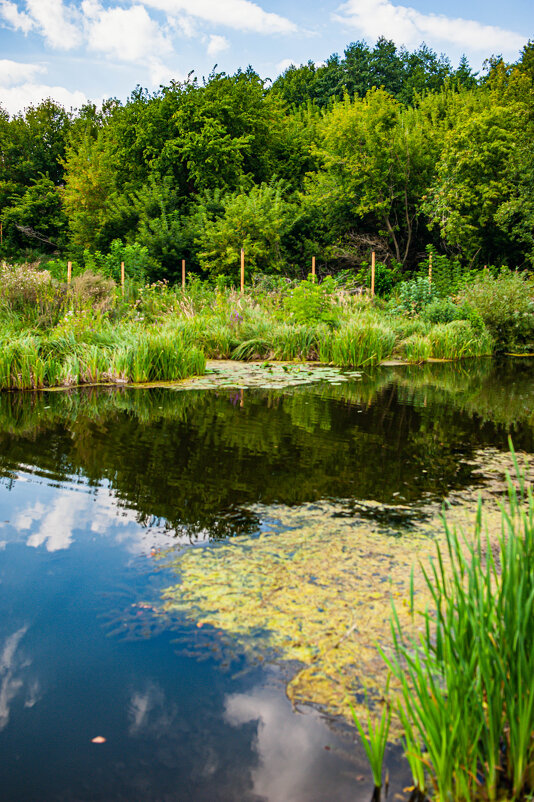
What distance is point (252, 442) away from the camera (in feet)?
17.6

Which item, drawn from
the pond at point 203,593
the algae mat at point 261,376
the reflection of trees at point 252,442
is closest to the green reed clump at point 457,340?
the algae mat at point 261,376

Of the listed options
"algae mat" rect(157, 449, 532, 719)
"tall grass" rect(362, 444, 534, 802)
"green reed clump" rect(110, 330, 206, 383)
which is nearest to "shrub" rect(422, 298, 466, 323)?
"green reed clump" rect(110, 330, 206, 383)

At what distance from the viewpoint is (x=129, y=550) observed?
3072 millimetres

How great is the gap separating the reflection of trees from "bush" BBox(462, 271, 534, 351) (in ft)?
21.1

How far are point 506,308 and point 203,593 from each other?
44.8 ft

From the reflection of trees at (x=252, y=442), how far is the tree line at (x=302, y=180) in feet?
45.5

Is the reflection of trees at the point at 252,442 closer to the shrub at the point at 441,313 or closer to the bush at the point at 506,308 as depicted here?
the shrub at the point at 441,313

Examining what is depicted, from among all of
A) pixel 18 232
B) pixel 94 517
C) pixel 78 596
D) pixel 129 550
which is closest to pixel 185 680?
pixel 78 596

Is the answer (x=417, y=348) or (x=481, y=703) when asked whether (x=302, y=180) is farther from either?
(x=481, y=703)

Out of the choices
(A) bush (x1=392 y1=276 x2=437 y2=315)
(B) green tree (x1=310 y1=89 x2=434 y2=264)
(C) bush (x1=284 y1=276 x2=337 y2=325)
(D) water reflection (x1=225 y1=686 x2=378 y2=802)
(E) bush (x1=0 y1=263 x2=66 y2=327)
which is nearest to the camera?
(D) water reflection (x1=225 y1=686 x2=378 y2=802)

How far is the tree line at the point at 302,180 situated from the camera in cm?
2177

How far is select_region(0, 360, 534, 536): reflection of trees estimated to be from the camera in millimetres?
3938

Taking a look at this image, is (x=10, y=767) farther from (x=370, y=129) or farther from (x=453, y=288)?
(x=370, y=129)

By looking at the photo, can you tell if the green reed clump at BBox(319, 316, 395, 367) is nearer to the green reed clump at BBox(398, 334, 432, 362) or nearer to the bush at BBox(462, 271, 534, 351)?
→ the green reed clump at BBox(398, 334, 432, 362)
